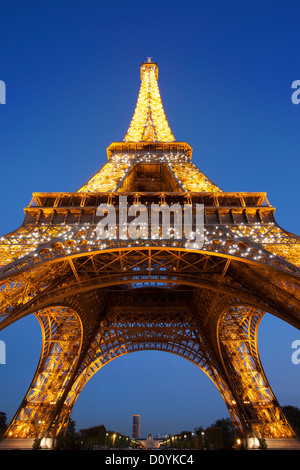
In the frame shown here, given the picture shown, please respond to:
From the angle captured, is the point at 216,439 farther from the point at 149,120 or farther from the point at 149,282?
the point at 149,120

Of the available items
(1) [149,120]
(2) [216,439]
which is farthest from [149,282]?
(1) [149,120]

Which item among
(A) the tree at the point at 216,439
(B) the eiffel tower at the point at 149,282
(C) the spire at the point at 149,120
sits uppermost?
(C) the spire at the point at 149,120

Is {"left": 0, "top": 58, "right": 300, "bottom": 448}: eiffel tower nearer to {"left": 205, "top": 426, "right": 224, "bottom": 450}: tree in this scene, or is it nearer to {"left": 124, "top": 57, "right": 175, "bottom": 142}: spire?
{"left": 124, "top": 57, "right": 175, "bottom": 142}: spire

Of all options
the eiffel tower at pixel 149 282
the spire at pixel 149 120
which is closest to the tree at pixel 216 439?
the eiffel tower at pixel 149 282

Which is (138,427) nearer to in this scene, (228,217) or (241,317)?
(241,317)

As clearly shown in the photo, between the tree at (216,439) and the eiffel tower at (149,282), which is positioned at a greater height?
the eiffel tower at (149,282)

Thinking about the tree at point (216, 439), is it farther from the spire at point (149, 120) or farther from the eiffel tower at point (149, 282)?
the spire at point (149, 120)

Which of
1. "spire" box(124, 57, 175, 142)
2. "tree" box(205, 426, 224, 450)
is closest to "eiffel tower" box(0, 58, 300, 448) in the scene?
"spire" box(124, 57, 175, 142)
